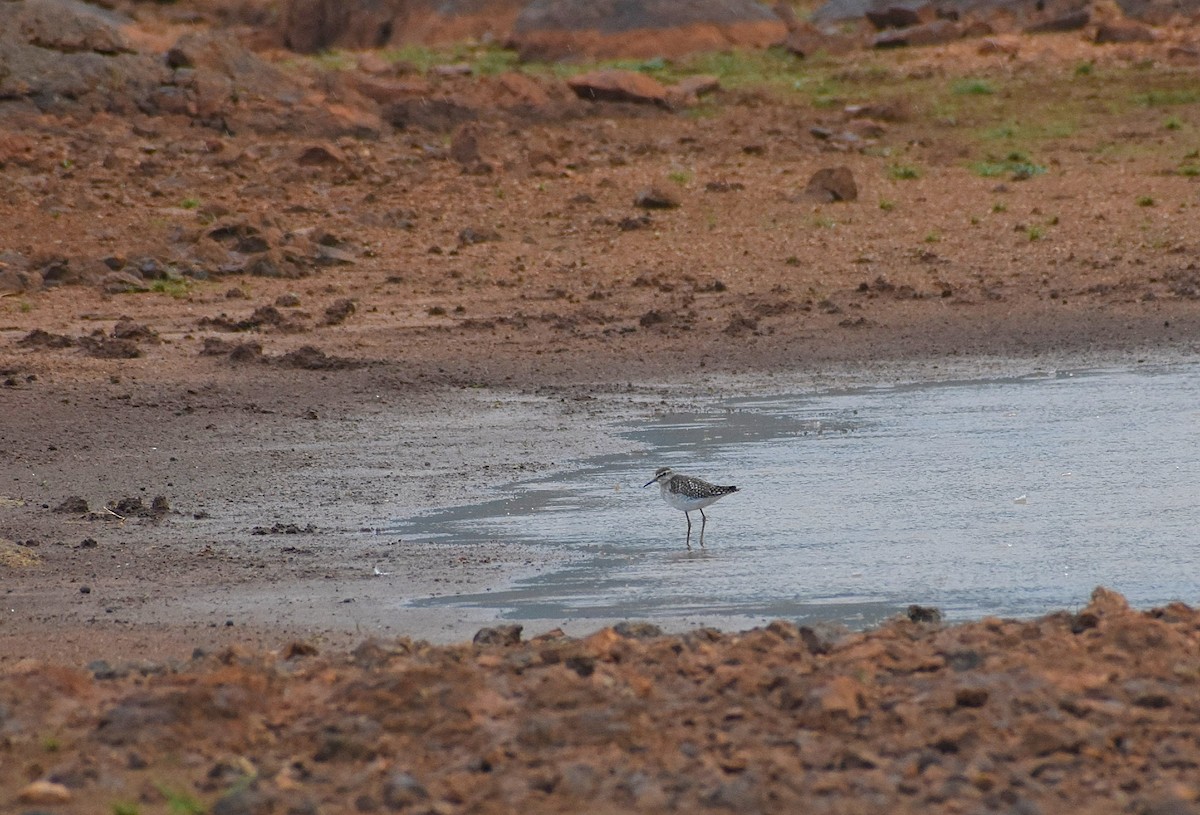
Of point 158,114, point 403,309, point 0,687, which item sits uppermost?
point 158,114

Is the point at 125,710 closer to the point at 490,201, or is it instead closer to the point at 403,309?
the point at 403,309

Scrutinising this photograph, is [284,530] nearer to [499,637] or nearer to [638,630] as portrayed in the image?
[499,637]

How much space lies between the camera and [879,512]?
9211 mm

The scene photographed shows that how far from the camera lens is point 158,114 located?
2334cm

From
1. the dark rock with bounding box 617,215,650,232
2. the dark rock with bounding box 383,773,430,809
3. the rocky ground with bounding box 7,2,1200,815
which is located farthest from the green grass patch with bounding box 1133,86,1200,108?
the dark rock with bounding box 383,773,430,809

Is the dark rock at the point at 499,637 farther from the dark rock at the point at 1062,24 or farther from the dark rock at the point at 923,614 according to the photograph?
the dark rock at the point at 1062,24

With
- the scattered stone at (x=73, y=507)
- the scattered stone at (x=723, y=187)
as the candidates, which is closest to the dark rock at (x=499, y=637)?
the scattered stone at (x=73, y=507)

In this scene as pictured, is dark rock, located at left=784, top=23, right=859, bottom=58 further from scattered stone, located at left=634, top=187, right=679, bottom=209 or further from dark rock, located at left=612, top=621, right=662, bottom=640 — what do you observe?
dark rock, located at left=612, top=621, right=662, bottom=640

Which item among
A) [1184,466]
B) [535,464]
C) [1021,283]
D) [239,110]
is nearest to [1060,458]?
[1184,466]

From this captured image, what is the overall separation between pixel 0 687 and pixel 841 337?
31.7 feet

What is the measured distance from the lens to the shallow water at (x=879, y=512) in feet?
25.4

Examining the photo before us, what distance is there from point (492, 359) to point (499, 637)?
25.1ft

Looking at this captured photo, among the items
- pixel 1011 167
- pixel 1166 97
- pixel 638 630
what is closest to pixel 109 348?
pixel 638 630

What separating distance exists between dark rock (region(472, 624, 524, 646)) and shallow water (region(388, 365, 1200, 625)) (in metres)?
0.75
